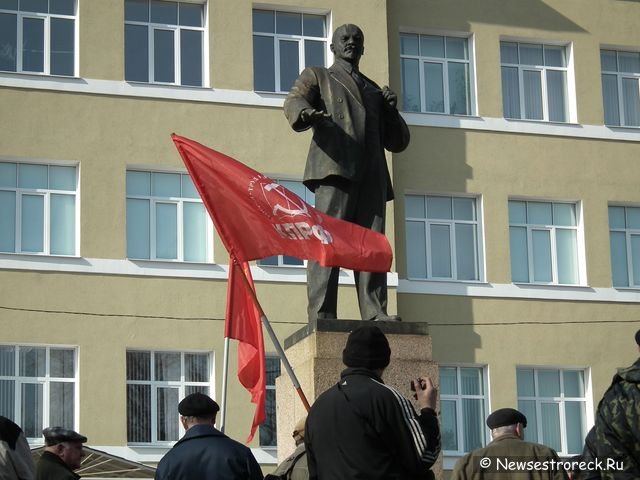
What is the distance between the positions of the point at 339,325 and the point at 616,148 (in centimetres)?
1963

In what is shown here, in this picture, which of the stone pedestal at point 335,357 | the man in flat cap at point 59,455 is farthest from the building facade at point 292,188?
the man in flat cap at point 59,455

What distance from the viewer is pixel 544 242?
30656 mm

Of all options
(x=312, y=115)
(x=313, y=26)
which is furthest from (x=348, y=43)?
(x=313, y=26)

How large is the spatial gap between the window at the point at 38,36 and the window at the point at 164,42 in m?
1.01

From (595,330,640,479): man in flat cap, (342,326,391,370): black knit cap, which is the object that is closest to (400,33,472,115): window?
(342,326,391,370): black knit cap

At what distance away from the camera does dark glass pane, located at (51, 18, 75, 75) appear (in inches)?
1096

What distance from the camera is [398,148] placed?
13719mm

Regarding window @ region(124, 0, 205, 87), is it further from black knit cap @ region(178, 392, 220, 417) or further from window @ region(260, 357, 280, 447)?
black knit cap @ region(178, 392, 220, 417)

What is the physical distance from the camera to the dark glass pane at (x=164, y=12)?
1123 inches

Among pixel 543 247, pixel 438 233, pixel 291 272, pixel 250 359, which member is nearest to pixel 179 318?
pixel 291 272

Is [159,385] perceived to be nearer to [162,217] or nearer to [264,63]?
[162,217]

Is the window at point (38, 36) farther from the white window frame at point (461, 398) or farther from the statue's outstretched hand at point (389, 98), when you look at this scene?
the statue's outstretched hand at point (389, 98)

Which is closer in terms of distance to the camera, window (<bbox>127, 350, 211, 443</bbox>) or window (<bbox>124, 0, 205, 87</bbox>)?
window (<bbox>127, 350, 211, 443</bbox>)

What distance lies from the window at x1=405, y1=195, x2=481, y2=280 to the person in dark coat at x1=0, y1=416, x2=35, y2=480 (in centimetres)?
2004
